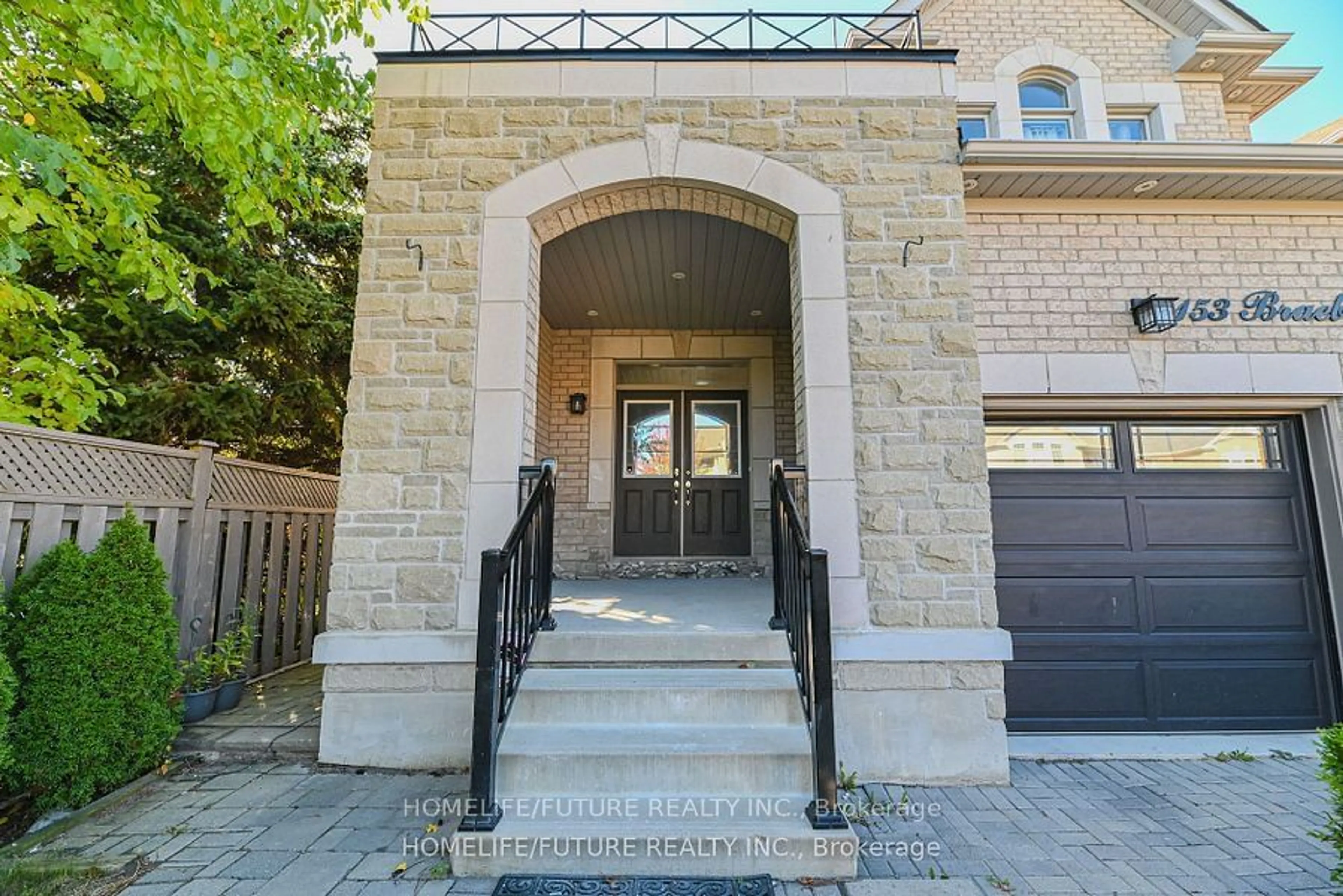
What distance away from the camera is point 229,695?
3631mm

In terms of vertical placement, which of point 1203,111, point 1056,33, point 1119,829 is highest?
point 1056,33

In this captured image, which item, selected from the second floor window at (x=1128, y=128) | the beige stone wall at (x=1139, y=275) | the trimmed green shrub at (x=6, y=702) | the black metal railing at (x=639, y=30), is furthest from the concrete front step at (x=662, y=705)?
the second floor window at (x=1128, y=128)

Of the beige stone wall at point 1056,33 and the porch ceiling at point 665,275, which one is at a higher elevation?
the beige stone wall at point 1056,33

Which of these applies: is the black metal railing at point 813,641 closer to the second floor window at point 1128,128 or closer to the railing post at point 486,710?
the railing post at point 486,710

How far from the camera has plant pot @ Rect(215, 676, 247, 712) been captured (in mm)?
3574

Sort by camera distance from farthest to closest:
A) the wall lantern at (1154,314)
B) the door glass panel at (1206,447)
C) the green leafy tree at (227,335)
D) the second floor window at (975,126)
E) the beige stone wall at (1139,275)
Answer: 1. the second floor window at (975,126)
2. the green leafy tree at (227,335)
3. the door glass panel at (1206,447)
4. the beige stone wall at (1139,275)
5. the wall lantern at (1154,314)

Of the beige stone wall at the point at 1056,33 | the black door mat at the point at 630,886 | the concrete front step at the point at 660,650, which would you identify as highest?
the beige stone wall at the point at 1056,33

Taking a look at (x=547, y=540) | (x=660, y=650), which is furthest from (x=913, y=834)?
(x=547, y=540)

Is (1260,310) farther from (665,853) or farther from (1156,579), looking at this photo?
(665,853)

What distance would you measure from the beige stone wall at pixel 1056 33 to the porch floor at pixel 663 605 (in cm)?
521

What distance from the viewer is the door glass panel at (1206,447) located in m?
4.09

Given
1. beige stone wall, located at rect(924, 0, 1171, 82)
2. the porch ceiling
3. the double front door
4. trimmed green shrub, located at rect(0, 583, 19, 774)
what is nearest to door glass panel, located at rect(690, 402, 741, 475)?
the double front door

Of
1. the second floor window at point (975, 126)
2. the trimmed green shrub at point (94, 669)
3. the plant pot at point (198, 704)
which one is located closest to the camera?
the trimmed green shrub at point (94, 669)

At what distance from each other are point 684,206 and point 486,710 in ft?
9.98
